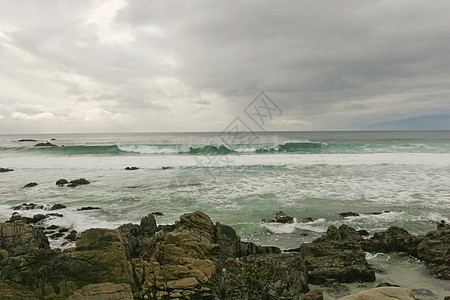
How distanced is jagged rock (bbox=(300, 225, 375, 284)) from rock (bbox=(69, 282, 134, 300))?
3779 mm

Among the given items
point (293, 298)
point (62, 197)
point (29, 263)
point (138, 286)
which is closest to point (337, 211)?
point (293, 298)

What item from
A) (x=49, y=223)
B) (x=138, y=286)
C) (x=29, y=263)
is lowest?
(x=49, y=223)

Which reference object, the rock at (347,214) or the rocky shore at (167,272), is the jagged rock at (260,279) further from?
the rock at (347,214)

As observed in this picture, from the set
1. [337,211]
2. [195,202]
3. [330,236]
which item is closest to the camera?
[330,236]

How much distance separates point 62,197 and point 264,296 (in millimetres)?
13780

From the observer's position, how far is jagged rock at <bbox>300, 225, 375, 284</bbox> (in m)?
5.95

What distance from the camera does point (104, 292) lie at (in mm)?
4379

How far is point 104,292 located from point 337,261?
5006 mm

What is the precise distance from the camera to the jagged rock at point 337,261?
19.5 feet

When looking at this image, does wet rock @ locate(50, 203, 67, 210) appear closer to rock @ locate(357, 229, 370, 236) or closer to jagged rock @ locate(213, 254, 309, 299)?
jagged rock @ locate(213, 254, 309, 299)

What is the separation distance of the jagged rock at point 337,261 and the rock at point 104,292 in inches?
149

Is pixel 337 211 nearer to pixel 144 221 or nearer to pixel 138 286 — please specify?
pixel 144 221

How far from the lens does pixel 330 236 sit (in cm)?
810

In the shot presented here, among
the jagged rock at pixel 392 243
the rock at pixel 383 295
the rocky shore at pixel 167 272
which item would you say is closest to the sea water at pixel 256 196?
the jagged rock at pixel 392 243
